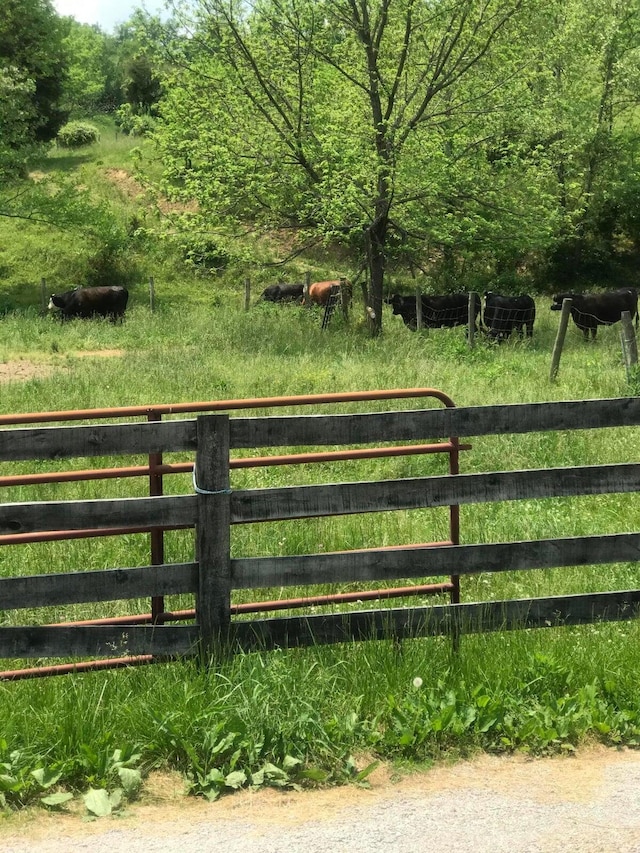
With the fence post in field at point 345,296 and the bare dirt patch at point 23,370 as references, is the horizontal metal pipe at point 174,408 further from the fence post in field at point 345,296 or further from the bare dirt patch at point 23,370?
the fence post in field at point 345,296

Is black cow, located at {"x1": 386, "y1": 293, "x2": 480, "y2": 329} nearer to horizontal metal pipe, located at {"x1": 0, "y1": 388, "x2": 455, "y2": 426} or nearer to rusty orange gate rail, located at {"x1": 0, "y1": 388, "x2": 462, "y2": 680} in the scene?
horizontal metal pipe, located at {"x1": 0, "y1": 388, "x2": 455, "y2": 426}

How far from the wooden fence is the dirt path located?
0.89 metres

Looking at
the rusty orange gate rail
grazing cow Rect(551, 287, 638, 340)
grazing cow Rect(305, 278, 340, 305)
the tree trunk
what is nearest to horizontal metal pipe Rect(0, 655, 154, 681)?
the rusty orange gate rail

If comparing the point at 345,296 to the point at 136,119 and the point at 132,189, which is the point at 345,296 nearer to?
the point at 136,119

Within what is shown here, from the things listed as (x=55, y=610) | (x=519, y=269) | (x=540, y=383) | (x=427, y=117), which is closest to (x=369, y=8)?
(x=427, y=117)

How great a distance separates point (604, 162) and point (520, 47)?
15.3 metres

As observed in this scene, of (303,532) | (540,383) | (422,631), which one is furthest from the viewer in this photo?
(540,383)

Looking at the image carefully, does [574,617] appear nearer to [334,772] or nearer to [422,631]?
[422,631]

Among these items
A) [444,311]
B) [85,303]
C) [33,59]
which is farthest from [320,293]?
[33,59]

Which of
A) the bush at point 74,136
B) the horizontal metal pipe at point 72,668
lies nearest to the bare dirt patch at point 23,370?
the horizontal metal pipe at point 72,668

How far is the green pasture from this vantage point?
402 cm

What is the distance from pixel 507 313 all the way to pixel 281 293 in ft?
41.0

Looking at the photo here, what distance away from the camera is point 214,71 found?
23.4 metres

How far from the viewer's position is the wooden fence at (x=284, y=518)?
176 inches
